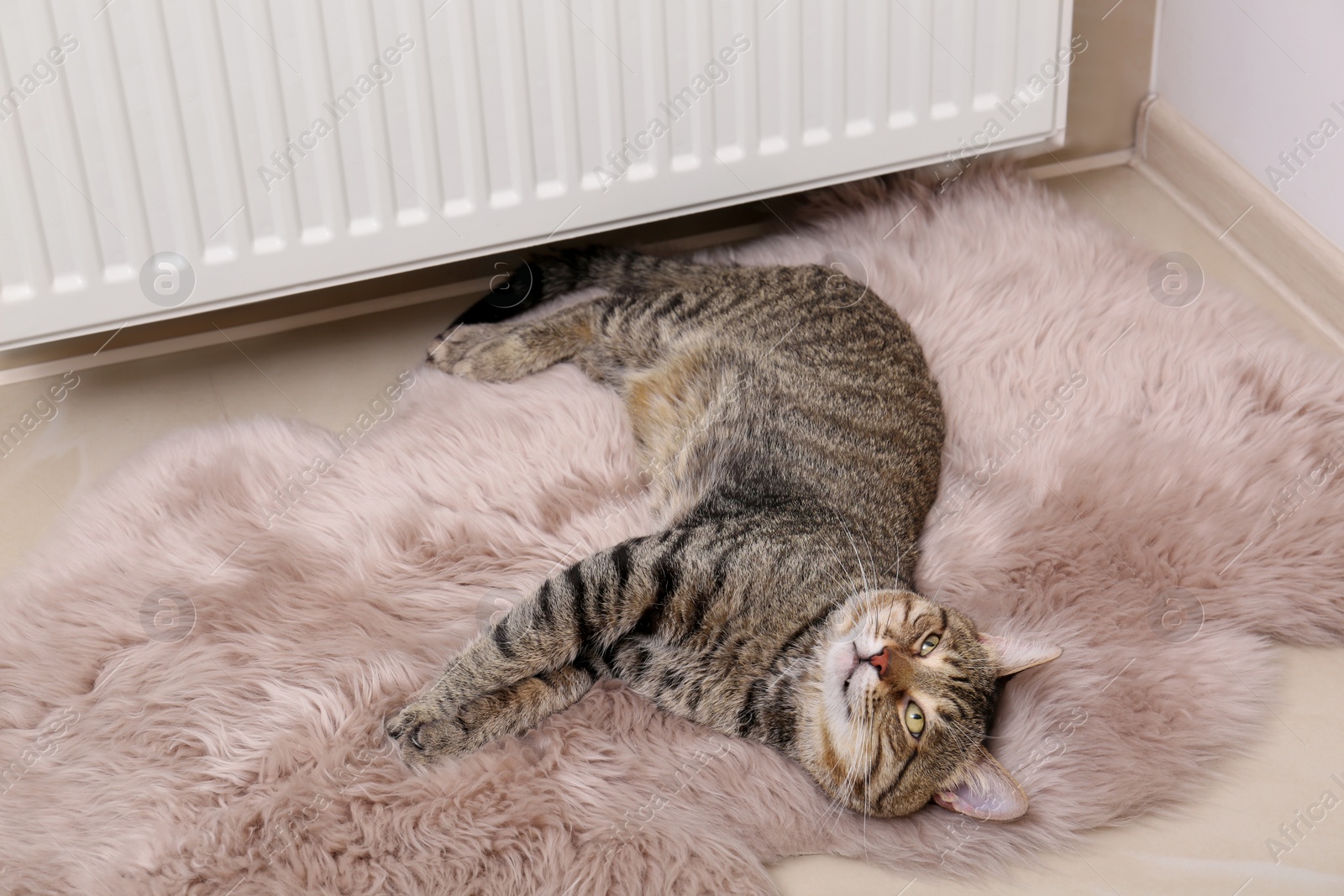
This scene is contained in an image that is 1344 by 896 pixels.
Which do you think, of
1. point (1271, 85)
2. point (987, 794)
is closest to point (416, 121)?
point (987, 794)

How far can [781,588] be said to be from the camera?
4.92 feet

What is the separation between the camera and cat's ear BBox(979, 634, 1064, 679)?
1423mm

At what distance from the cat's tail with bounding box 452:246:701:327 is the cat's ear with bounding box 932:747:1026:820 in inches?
38.8

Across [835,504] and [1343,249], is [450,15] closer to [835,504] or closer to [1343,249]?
[835,504]

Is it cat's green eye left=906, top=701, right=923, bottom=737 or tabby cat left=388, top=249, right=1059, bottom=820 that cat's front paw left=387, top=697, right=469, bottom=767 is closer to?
tabby cat left=388, top=249, right=1059, bottom=820

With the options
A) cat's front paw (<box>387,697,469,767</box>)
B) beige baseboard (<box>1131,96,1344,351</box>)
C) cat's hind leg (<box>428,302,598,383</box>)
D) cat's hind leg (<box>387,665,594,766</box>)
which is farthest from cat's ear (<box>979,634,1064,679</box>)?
beige baseboard (<box>1131,96,1344,351</box>)

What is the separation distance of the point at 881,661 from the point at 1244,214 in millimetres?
1374

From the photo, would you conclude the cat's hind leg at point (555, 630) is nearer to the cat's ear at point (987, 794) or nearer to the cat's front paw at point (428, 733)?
the cat's front paw at point (428, 733)

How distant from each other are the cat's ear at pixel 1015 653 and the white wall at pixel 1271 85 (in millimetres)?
1120

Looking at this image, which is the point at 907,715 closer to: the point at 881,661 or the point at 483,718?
the point at 881,661

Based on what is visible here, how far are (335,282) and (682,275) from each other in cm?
56

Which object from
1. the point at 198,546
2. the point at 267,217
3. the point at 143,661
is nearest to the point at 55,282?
the point at 267,217

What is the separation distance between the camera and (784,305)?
6.06 feet

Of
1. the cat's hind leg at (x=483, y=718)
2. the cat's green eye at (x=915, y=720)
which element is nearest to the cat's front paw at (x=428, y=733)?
the cat's hind leg at (x=483, y=718)
